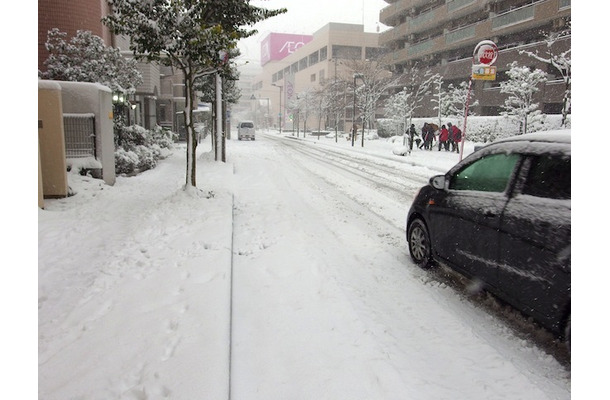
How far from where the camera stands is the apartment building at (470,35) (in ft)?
93.9

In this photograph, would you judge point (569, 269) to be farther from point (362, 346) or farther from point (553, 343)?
point (362, 346)

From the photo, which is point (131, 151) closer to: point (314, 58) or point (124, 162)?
point (124, 162)

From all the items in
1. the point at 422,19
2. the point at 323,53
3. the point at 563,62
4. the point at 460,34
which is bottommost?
the point at 563,62

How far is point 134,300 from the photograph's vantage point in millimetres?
3871

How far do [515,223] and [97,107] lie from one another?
9.30 meters

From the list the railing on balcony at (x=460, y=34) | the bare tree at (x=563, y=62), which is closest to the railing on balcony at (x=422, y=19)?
the railing on balcony at (x=460, y=34)

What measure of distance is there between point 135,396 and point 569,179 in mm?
3149

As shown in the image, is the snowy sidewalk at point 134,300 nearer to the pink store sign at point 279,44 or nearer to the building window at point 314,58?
the building window at point 314,58

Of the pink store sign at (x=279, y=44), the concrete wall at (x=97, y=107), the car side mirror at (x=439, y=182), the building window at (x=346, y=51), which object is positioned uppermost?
the pink store sign at (x=279, y=44)

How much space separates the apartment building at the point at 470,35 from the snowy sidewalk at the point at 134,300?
81.2 feet

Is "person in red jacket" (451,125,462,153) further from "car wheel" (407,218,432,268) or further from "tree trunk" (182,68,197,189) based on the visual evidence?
"car wheel" (407,218,432,268)

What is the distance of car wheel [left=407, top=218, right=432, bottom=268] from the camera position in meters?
4.86

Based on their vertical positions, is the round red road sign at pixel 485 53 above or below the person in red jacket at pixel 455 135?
above

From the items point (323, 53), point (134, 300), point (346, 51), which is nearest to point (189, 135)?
point (134, 300)
